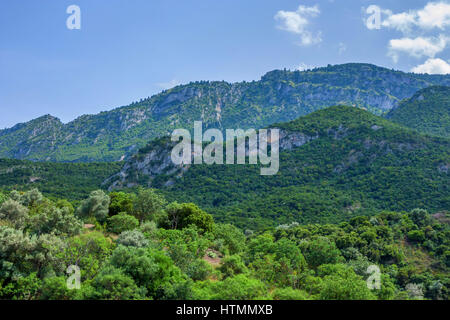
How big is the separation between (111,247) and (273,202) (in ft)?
276

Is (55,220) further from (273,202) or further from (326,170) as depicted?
(326,170)

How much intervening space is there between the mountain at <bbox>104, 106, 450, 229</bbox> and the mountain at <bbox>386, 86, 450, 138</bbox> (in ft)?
79.5

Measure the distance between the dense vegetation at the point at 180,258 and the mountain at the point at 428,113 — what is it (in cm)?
11716

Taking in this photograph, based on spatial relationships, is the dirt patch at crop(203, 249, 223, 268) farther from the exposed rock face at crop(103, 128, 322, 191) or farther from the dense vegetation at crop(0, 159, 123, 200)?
the exposed rock face at crop(103, 128, 322, 191)

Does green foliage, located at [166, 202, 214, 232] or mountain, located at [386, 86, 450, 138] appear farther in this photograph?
mountain, located at [386, 86, 450, 138]

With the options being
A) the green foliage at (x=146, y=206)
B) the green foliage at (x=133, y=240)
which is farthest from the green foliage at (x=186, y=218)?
the green foliage at (x=133, y=240)

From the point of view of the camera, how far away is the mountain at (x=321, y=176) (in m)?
95.7

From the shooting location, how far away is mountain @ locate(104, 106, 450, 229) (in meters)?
95.7

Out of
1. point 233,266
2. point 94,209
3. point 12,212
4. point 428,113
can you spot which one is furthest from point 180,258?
point 428,113

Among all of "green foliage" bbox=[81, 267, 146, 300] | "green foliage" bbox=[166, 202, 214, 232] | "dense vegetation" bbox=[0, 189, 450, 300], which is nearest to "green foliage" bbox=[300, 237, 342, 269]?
"dense vegetation" bbox=[0, 189, 450, 300]

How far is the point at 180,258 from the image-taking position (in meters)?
26.4

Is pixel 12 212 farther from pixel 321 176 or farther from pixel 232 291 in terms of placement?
pixel 321 176

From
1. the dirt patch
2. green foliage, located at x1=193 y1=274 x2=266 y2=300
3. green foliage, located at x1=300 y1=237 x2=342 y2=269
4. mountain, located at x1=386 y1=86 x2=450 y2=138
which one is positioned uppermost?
mountain, located at x1=386 y1=86 x2=450 y2=138

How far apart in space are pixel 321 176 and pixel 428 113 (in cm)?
8267
